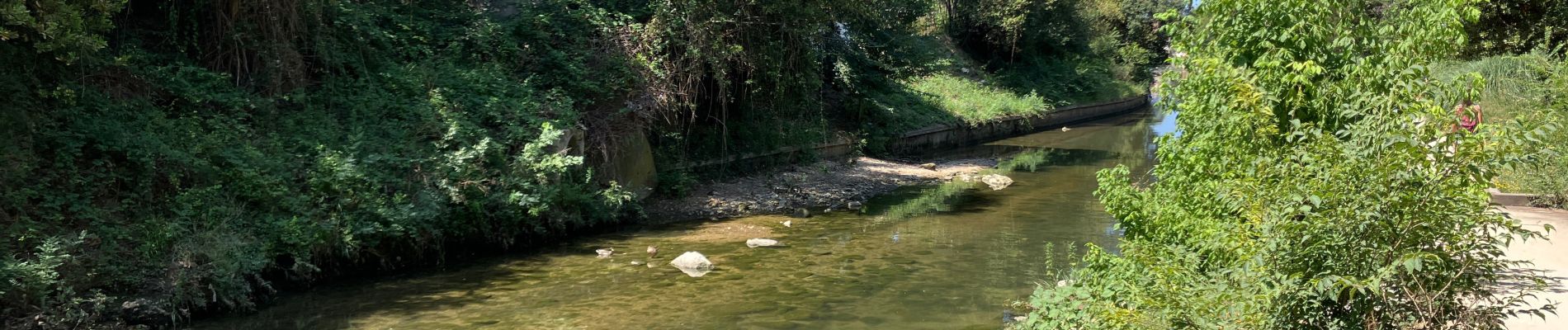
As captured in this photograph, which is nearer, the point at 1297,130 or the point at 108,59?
the point at 1297,130

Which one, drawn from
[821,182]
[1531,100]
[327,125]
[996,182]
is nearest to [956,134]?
[996,182]

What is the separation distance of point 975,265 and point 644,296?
3.54 meters

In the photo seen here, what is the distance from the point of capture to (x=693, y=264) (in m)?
10.6

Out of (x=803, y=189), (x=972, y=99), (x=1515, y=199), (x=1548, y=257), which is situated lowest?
(x=1548, y=257)

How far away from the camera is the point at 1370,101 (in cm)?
490

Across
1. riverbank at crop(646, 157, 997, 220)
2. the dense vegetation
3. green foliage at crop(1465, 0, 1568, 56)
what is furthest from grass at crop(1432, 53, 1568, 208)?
the dense vegetation

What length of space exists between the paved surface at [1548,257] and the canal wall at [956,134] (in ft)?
33.5

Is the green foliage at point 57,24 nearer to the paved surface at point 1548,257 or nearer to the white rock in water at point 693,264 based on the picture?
the white rock in water at point 693,264

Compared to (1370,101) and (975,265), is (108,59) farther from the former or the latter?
(1370,101)

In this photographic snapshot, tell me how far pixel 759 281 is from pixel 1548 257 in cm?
644

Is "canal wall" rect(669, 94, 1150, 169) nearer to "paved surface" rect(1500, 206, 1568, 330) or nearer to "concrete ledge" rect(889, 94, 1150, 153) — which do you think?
"concrete ledge" rect(889, 94, 1150, 153)

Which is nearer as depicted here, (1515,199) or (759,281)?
(759,281)

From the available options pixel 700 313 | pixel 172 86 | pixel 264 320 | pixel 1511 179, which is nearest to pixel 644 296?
pixel 700 313

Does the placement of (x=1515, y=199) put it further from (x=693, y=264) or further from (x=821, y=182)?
(x=821, y=182)
